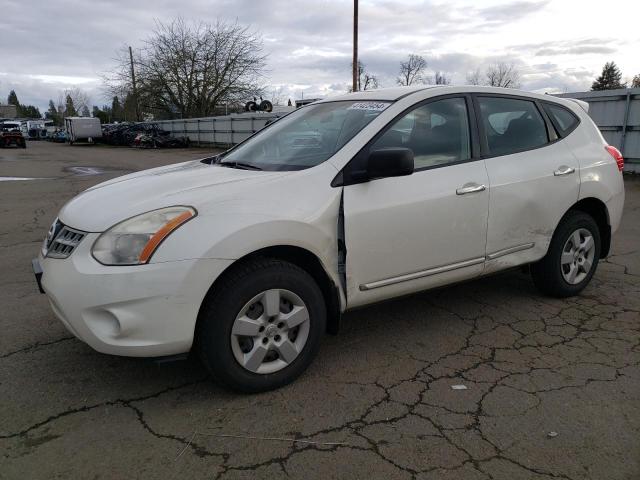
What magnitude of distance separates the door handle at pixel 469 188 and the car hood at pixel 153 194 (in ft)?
3.89

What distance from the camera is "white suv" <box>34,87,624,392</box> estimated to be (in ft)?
8.38

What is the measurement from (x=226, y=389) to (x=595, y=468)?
5.96 feet

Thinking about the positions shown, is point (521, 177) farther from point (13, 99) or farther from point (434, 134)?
point (13, 99)

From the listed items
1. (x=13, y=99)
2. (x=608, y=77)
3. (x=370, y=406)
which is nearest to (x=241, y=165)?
(x=370, y=406)

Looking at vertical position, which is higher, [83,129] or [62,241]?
[83,129]

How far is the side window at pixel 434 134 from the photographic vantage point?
333 centimetres

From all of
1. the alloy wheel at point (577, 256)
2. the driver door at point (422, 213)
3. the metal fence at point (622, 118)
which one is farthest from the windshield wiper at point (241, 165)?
the metal fence at point (622, 118)

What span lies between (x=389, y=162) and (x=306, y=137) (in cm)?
83

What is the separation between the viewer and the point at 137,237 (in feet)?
8.38

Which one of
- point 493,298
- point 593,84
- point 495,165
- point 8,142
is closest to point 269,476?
point 495,165

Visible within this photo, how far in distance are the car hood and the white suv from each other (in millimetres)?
13

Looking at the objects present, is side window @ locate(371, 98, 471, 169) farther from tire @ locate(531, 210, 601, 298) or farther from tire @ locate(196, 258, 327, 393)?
tire @ locate(531, 210, 601, 298)

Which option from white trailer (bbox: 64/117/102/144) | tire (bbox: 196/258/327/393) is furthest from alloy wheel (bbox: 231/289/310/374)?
white trailer (bbox: 64/117/102/144)

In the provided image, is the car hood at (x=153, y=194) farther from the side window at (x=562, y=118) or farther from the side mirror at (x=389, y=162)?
the side window at (x=562, y=118)
